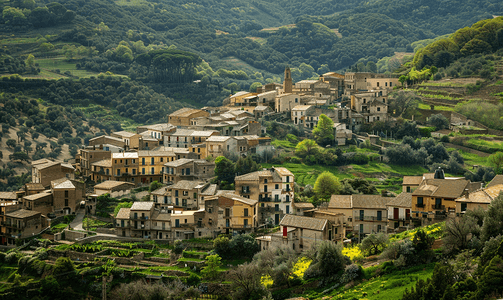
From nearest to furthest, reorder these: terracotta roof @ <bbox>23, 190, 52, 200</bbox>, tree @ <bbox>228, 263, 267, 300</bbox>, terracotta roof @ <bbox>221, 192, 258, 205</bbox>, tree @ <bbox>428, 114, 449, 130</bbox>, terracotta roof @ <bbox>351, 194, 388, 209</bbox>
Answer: tree @ <bbox>228, 263, 267, 300</bbox>, terracotta roof @ <bbox>351, 194, 388, 209</bbox>, terracotta roof @ <bbox>221, 192, 258, 205</bbox>, terracotta roof @ <bbox>23, 190, 52, 200</bbox>, tree @ <bbox>428, 114, 449, 130</bbox>

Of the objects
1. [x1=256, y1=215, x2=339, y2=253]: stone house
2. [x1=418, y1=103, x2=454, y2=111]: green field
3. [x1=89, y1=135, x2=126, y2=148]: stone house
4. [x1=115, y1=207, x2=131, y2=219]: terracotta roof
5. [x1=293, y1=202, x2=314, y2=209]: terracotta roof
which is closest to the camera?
[x1=256, y1=215, x2=339, y2=253]: stone house

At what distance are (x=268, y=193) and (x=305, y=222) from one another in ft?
23.6

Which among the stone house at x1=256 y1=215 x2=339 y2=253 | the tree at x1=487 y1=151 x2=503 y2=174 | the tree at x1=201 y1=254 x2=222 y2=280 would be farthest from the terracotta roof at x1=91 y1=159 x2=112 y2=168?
the tree at x1=487 y1=151 x2=503 y2=174

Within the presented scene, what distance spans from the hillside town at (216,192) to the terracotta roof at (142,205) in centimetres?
15

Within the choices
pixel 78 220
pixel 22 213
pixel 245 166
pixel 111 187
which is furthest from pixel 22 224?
pixel 245 166

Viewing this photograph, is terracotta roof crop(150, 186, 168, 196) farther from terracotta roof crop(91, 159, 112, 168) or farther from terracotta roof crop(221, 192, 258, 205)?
terracotta roof crop(91, 159, 112, 168)

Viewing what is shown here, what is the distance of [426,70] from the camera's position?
294 ft

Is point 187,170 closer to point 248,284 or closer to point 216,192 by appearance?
point 216,192

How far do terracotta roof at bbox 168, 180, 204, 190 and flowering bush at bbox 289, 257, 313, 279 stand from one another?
1398cm

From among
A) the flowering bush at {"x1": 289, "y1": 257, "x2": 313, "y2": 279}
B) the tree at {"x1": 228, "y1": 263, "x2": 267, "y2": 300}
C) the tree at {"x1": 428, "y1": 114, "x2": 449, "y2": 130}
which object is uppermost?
the tree at {"x1": 428, "y1": 114, "x2": 449, "y2": 130}

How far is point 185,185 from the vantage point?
53.6 meters

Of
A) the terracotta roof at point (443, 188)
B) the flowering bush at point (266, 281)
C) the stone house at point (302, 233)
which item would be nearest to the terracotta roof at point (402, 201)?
the terracotta roof at point (443, 188)

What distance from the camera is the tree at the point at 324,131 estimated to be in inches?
2783

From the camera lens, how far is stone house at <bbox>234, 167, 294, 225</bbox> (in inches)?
2029
